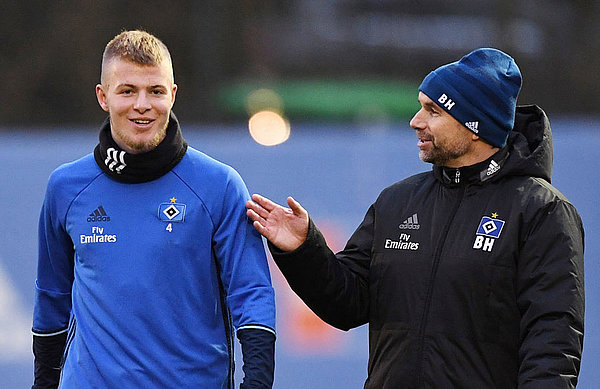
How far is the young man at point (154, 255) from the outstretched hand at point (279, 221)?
1.6 inches

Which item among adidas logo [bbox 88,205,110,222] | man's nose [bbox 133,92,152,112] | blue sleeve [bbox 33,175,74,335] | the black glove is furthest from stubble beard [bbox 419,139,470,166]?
the black glove

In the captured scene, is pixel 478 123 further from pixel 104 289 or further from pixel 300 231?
pixel 104 289

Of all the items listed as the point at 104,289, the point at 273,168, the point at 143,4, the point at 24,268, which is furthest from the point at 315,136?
A: the point at 104,289

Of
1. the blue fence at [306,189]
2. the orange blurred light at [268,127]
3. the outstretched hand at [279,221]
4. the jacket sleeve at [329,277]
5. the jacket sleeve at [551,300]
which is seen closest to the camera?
the jacket sleeve at [551,300]

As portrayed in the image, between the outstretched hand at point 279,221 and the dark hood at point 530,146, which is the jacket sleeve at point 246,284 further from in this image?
the dark hood at point 530,146

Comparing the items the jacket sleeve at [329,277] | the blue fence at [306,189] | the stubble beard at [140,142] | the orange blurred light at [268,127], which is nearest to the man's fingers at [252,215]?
the jacket sleeve at [329,277]

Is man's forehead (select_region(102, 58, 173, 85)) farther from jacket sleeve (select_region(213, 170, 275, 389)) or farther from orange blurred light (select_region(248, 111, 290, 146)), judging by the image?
orange blurred light (select_region(248, 111, 290, 146))

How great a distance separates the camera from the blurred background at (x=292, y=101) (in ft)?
18.3

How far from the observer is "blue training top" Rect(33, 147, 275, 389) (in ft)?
8.97

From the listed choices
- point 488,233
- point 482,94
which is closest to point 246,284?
point 488,233

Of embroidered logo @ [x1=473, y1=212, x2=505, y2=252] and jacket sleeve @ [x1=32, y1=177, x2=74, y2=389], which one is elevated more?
embroidered logo @ [x1=473, y1=212, x2=505, y2=252]

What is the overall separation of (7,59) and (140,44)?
3083 mm

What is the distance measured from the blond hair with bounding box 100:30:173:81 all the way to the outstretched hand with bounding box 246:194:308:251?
1.61 ft

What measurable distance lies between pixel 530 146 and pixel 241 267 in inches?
38.9
